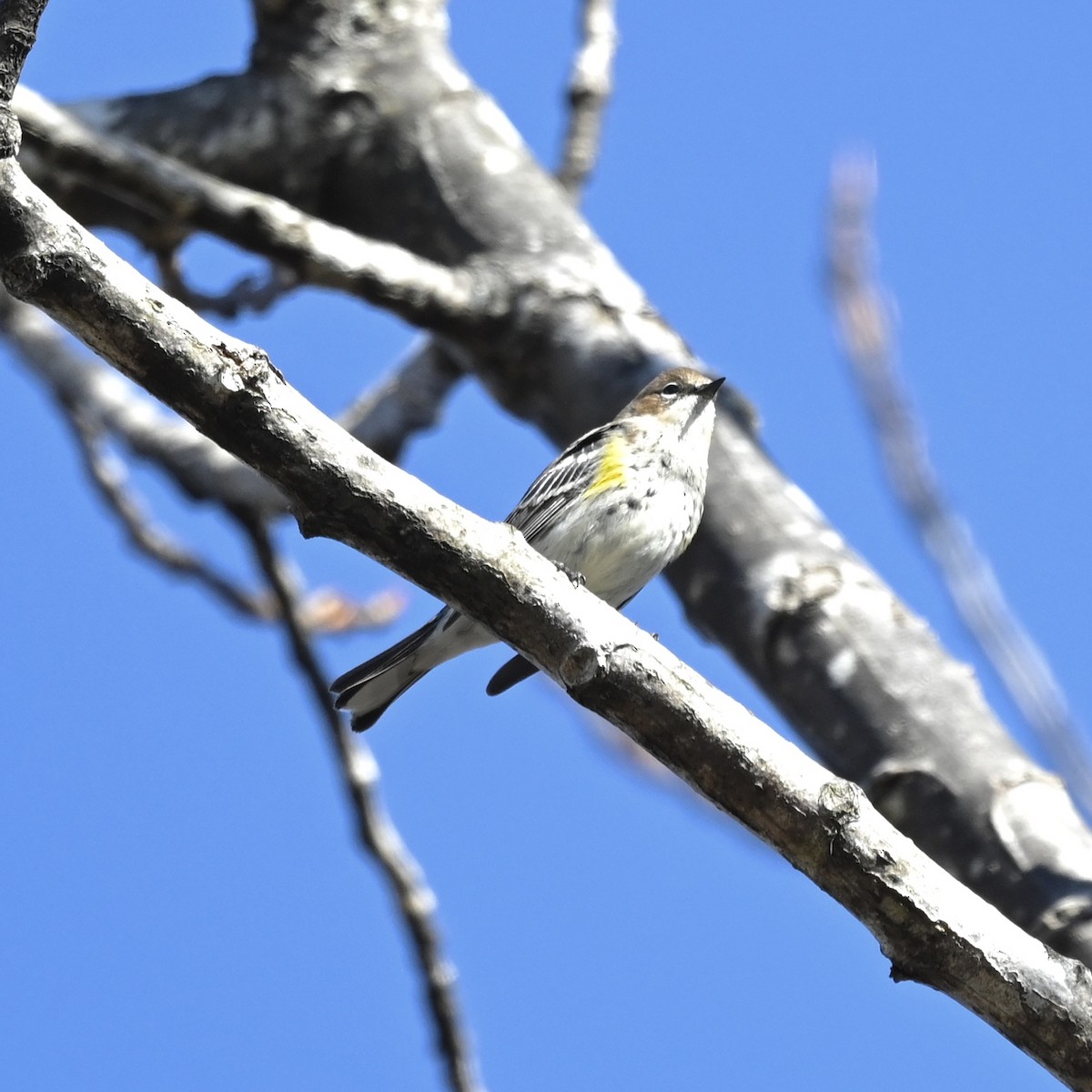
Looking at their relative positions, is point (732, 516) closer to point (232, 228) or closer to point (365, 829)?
point (365, 829)

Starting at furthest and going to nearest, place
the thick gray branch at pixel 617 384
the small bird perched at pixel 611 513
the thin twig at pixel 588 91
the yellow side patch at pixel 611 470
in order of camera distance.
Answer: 1. the thin twig at pixel 588 91
2. the yellow side patch at pixel 611 470
3. the small bird perched at pixel 611 513
4. the thick gray branch at pixel 617 384

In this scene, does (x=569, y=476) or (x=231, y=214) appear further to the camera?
(x=569, y=476)

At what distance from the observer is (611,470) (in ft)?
18.3

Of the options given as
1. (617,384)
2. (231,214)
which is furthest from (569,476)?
(231,214)

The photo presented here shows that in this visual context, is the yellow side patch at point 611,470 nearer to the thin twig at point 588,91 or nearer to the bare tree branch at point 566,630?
the thin twig at point 588,91

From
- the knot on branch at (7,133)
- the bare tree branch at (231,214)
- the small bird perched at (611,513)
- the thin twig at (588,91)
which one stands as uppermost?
the thin twig at (588,91)

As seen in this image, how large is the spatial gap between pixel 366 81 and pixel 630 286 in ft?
5.07

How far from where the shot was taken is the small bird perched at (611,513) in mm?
5098

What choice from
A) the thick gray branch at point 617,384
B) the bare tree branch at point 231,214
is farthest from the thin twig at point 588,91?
the bare tree branch at point 231,214

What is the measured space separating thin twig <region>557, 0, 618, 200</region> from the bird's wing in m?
1.50

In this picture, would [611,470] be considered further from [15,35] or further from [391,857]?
[15,35]

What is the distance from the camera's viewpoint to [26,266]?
259 centimetres

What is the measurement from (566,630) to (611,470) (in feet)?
9.11

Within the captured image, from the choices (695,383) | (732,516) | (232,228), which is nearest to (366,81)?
(232,228)
